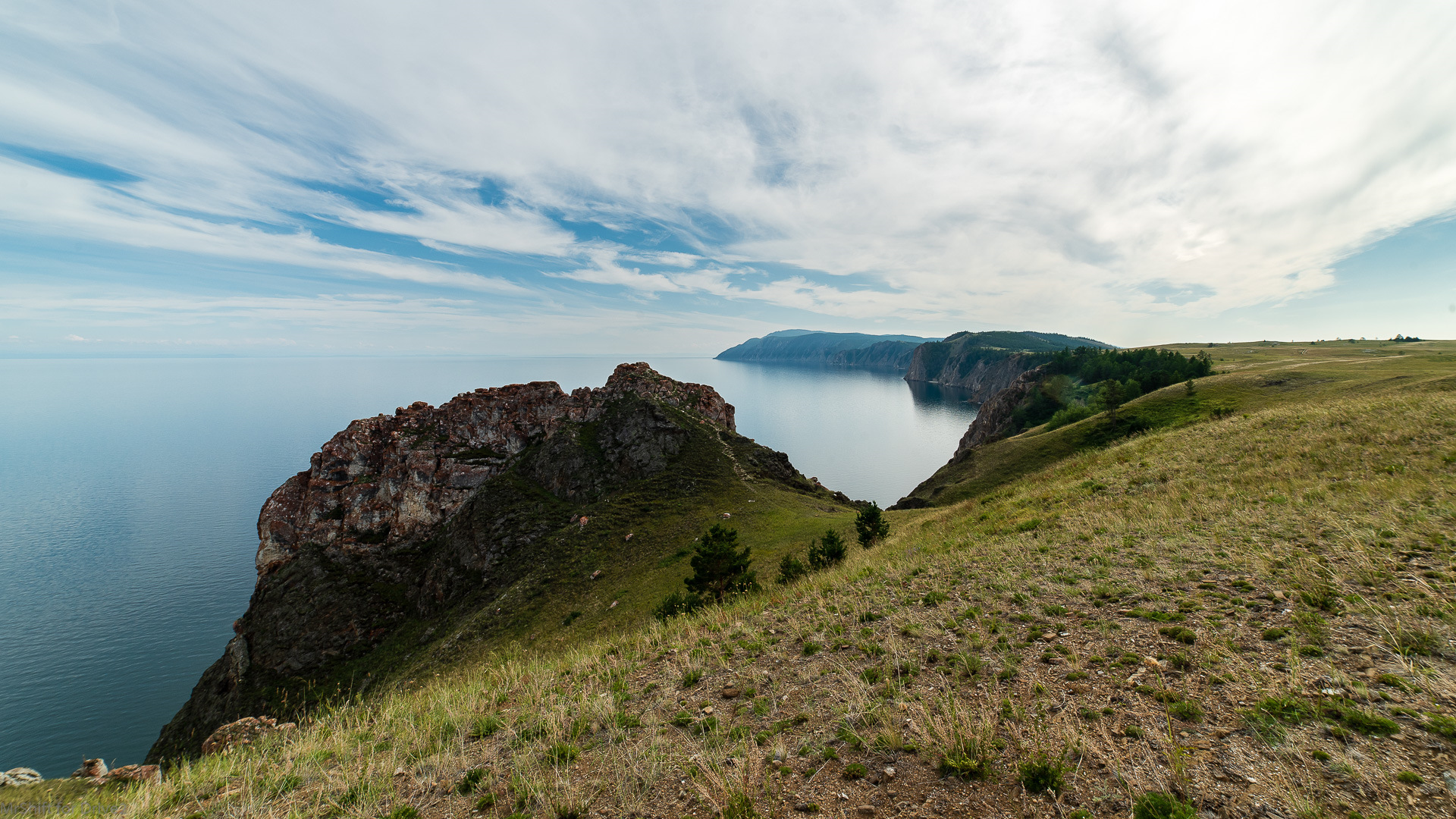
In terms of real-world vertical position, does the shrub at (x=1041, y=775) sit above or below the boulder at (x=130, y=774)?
above

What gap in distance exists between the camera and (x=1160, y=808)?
15.0ft

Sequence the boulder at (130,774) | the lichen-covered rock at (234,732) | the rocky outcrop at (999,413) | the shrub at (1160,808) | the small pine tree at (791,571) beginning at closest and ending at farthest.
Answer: the shrub at (1160,808) → the boulder at (130,774) → the lichen-covered rock at (234,732) → the small pine tree at (791,571) → the rocky outcrop at (999,413)

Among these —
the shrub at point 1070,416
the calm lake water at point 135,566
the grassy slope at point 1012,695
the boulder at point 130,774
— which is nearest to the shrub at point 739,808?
the grassy slope at point 1012,695

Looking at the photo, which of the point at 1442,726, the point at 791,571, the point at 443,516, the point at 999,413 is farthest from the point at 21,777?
the point at 999,413

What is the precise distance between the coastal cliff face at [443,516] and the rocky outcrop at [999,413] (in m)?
62.9

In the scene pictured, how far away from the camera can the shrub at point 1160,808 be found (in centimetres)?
444

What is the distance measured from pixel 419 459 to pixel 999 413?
121537mm

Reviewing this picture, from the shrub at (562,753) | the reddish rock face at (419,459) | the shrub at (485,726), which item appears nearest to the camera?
the shrub at (562,753)

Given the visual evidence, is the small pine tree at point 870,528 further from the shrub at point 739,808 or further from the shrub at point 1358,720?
the shrub at point 739,808

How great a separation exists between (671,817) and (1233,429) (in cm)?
3467

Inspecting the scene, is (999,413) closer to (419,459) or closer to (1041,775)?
(419,459)

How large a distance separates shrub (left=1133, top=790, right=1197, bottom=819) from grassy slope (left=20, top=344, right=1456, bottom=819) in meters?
0.18

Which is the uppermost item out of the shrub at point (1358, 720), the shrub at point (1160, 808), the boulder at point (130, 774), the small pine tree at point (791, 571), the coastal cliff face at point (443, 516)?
the shrub at point (1358, 720)

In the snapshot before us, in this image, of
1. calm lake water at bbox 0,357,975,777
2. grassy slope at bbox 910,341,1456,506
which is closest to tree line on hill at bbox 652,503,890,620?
grassy slope at bbox 910,341,1456,506
